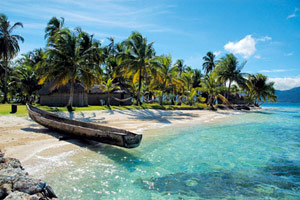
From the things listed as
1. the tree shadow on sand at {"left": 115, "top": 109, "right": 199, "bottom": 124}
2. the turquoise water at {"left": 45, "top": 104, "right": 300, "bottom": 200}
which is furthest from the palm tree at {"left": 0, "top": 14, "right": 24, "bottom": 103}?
the turquoise water at {"left": 45, "top": 104, "right": 300, "bottom": 200}

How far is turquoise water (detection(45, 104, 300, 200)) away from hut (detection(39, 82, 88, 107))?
1464cm

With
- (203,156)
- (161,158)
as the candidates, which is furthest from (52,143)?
(203,156)

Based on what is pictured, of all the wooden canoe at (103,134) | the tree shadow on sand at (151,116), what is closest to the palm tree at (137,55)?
the tree shadow on sand at (151,116)

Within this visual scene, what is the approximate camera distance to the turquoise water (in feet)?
13.7

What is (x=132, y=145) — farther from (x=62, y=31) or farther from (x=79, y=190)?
(x=62, y=31)

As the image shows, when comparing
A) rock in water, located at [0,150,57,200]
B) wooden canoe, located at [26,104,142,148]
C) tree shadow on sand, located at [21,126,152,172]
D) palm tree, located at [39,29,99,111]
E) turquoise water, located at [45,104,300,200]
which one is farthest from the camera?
palm tree, located at [39,29,99,111]

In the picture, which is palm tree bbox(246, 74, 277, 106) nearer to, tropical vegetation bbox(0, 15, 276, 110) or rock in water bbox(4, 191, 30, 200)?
tropical vegetation bbox(0, 15, 276, 110)

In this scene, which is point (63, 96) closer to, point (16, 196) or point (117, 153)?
point (117, 153)

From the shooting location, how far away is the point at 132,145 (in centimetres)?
567

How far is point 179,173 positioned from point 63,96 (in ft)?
66.3

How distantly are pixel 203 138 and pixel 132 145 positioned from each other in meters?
5.43

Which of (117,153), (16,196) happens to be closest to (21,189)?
(16,196)

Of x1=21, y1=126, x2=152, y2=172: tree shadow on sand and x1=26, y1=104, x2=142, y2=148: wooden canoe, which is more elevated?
x1=26, y1=104, x2=142, y2=148: wooden canoe

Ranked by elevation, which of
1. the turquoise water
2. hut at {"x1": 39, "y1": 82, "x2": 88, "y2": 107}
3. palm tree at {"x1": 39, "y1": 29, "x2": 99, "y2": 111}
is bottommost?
the turquoise water
